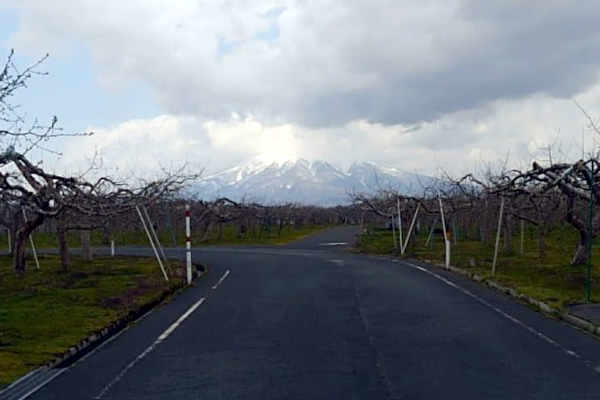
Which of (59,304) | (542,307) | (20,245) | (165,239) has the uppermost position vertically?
(165,239)

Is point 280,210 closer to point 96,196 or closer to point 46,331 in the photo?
point 96,196

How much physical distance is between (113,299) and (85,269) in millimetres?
10858

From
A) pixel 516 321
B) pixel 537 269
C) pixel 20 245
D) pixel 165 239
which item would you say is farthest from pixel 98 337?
pixel 165 239

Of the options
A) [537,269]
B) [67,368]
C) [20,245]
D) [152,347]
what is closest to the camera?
[67,368]

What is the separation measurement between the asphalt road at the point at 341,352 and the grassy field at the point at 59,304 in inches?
25.5

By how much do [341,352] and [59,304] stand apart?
27.8 feet

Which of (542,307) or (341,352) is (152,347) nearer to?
(341,352)

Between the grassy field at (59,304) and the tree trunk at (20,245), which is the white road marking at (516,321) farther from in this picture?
the tree trunk at (20,245)

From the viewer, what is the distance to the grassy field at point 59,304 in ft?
35.7

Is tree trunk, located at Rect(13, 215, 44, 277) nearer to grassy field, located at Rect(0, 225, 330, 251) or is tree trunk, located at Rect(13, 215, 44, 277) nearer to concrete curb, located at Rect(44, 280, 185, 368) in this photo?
concrete curb, located at Rect(44, 280, 185, 368)

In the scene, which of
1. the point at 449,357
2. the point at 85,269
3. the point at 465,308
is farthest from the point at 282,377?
the point at 85,269

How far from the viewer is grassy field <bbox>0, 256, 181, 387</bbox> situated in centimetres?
1088

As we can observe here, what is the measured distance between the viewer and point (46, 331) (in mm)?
12789

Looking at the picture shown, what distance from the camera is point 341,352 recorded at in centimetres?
1044
